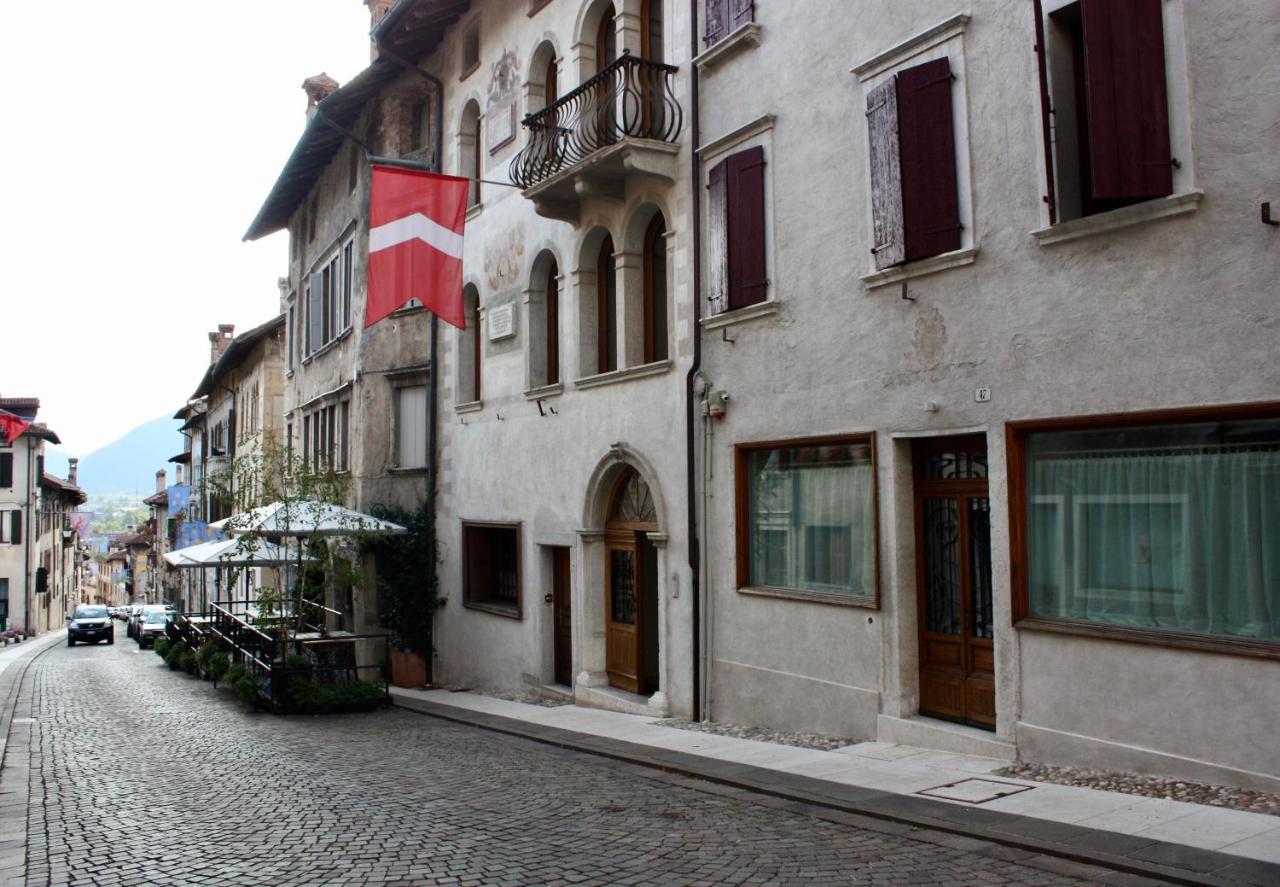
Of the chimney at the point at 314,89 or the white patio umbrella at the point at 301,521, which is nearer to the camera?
the white patio umbrella at the point at 301,521

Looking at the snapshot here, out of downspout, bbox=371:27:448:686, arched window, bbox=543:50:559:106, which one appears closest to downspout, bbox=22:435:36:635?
downspout, bbox=371:27:448:686

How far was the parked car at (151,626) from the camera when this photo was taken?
42.5 meters

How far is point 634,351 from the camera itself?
15.2 meters

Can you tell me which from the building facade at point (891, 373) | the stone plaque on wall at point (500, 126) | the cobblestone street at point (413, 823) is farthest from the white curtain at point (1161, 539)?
the stone plaque on wall at point (500, 126)

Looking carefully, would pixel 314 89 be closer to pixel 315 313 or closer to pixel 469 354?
pixel 315 313

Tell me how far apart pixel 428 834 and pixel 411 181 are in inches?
411

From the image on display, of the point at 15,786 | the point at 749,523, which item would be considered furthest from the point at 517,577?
the point at 15,786

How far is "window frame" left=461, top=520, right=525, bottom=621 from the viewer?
1792 centimetres

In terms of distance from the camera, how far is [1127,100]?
8.39 m

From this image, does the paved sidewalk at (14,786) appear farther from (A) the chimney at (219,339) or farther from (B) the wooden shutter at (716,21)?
(A) the chimney at (219,339)

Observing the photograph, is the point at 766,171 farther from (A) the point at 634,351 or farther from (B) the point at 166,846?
(B) the point at 166,846

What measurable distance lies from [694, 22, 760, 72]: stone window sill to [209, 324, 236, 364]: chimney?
50.1 m

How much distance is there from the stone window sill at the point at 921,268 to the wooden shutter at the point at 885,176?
85 mm

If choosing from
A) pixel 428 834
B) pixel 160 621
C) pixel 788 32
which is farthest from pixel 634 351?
pixel 160 621
